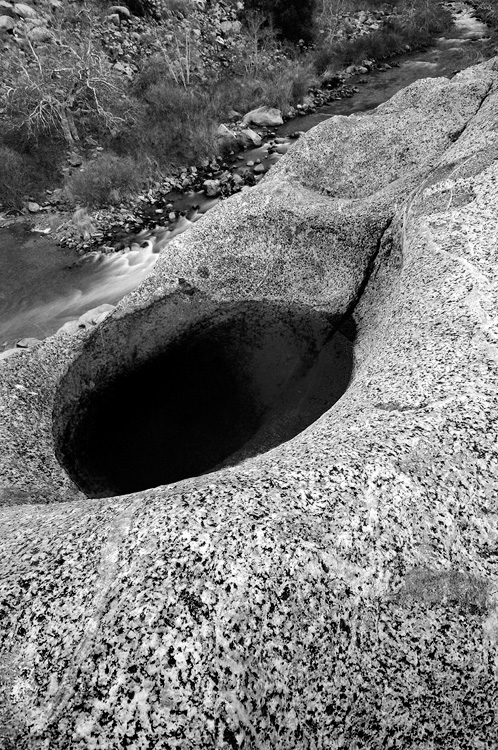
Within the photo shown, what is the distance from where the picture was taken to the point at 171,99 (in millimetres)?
19359

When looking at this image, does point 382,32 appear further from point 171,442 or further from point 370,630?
point 370,630

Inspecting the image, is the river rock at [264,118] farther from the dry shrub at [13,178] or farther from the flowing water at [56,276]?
the dry shrub at [13,178]

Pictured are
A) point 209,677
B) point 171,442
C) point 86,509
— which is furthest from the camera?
point 171,442

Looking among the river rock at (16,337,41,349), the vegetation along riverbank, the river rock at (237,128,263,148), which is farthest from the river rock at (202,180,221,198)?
the river rock at (16,337,41,349)

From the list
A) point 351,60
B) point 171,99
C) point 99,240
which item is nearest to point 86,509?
point 99,240

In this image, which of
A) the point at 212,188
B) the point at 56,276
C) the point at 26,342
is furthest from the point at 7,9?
the point at 26,342

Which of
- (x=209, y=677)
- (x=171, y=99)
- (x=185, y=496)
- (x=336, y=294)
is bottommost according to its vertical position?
(x=336, y=294)

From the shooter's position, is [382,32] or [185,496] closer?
[185,496]

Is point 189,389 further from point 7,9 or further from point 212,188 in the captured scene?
point 7,9

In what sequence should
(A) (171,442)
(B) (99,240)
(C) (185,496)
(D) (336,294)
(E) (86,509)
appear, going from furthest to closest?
1. (B) (99,240)
2. (D) (336,294)
3. (A) (171,442)
4. (E) (86,509)
5. (C) (185,496)

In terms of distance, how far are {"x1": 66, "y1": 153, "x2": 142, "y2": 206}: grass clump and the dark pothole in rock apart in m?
9.46

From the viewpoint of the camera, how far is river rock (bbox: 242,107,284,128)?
63.6 ft

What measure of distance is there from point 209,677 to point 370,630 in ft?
3.07

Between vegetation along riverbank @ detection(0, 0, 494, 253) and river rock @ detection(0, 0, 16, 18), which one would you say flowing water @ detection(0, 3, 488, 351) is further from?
river rock @ detection(0, 0, 16, 18)
